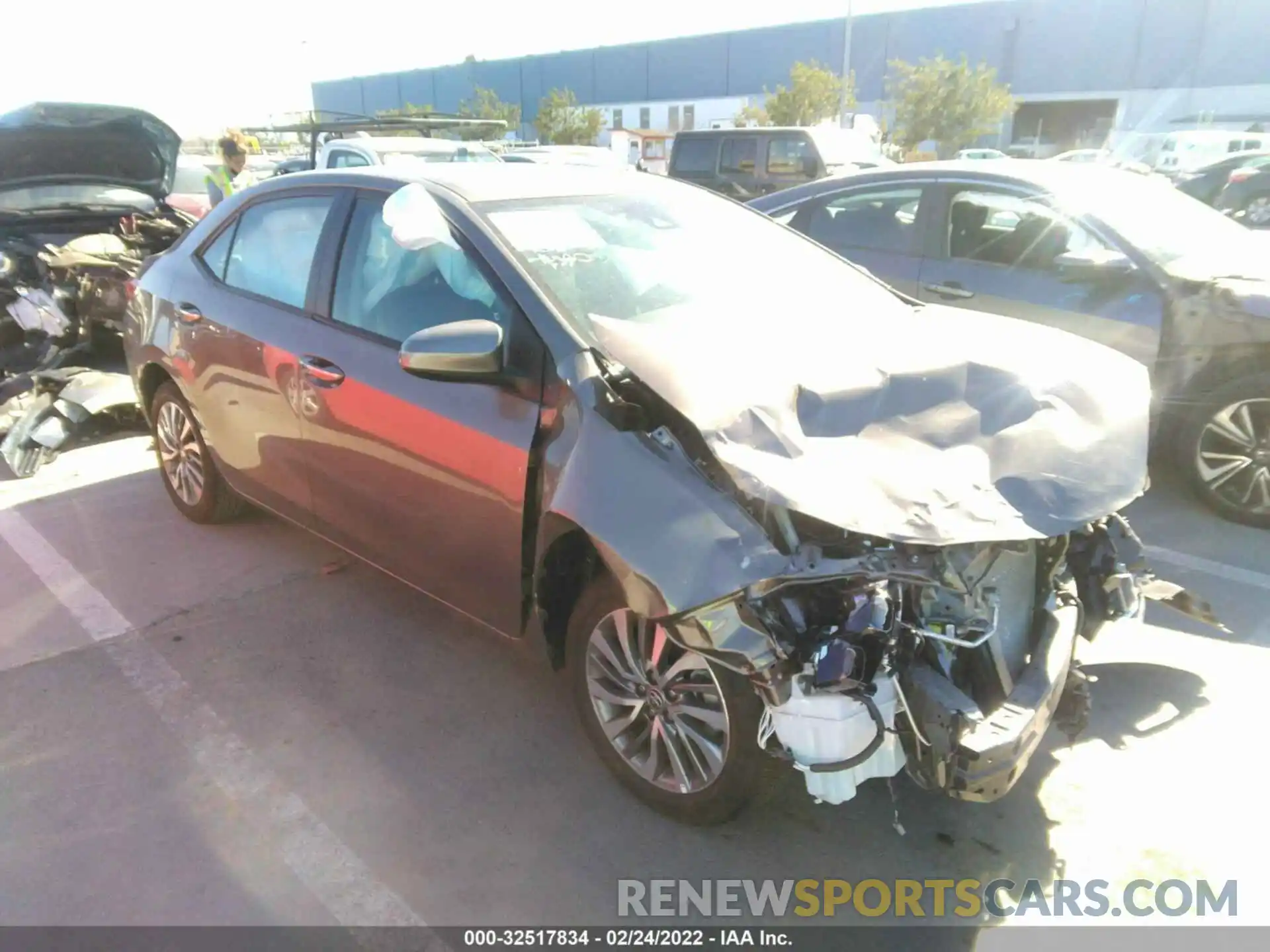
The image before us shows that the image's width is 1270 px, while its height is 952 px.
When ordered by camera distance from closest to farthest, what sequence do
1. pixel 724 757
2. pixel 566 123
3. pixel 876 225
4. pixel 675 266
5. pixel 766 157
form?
pixel 724 757, pixel 675 266, pixel 876 225, pixel 766 157, pixel 566 123

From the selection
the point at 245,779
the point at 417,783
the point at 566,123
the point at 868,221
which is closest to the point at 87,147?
the point at 868,221

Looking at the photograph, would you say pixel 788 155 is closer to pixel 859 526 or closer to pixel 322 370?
pixel 322 370

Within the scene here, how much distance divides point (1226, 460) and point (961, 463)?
3.19 metres

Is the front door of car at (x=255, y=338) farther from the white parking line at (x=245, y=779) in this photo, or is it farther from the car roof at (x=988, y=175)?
the car roof at (x=988, y=175)

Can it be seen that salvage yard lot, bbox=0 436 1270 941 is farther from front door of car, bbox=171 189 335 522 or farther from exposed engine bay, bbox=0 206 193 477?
exposed engine bay, bbox=0 206 193 477

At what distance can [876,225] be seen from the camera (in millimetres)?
5898

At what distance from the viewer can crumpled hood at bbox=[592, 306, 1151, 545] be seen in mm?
2213

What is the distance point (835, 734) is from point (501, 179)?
7.80 feet

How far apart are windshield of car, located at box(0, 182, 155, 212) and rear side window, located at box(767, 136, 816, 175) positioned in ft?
25.8

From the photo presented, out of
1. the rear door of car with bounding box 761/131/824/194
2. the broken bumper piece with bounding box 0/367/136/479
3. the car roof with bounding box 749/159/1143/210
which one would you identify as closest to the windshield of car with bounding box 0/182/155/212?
the broken bumper piece with bounding box 0/367/136/479

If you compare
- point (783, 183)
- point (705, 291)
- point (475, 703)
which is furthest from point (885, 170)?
point (783, 183)

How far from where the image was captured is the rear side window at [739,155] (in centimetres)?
1289

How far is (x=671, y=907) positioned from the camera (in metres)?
2.47

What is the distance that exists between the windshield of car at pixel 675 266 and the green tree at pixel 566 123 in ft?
137
